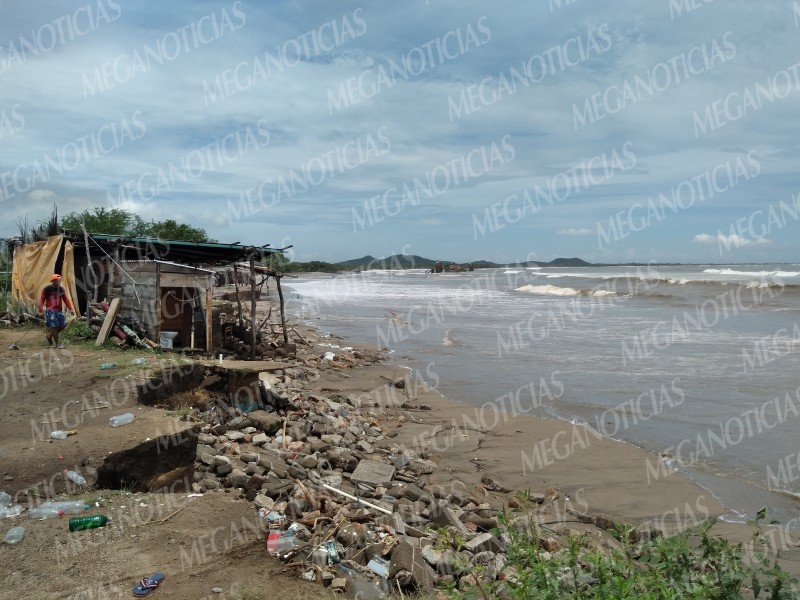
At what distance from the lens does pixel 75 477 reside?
5.84m

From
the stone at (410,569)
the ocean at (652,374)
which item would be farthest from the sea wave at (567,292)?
the stone at (410,569)

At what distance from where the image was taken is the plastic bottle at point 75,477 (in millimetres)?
→ 5798

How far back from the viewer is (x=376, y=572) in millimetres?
4574

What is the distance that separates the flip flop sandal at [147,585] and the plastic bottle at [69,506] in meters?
1.41

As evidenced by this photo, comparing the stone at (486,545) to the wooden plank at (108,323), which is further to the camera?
the wooden plank at (108,323)

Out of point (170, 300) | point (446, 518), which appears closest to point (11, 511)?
point (446, 518)

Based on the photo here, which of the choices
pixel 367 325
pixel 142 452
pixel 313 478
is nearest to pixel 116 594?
pixel 142 452

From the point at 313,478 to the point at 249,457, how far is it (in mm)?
868

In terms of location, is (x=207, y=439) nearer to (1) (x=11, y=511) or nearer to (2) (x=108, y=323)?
(1) (x=11, y=511)

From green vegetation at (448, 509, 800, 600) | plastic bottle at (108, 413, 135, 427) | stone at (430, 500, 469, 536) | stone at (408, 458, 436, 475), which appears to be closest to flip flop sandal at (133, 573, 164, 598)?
green vegetation at (448, 509, 800, 600)

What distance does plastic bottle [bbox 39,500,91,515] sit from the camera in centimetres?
516

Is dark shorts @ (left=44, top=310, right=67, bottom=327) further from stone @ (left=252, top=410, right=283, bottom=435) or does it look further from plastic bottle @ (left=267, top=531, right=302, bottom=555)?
plastic bottle @ (left=267, top=531, right=302, bottom=555)

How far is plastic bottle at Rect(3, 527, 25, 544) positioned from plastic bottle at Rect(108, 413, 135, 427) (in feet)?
7.83

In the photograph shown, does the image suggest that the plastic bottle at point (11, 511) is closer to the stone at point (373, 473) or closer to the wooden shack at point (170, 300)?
the stone at point (373, 473)
